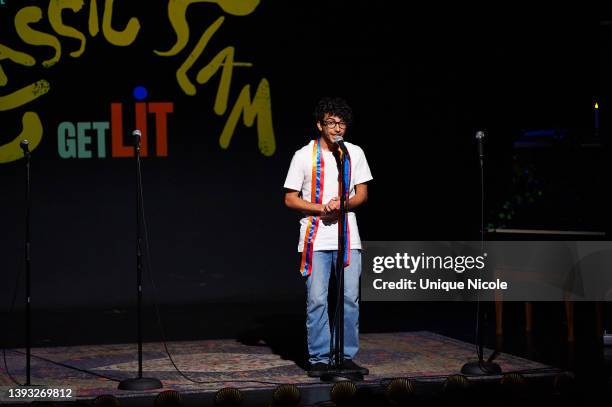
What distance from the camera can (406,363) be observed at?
19.6ft

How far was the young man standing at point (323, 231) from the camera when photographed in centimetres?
546

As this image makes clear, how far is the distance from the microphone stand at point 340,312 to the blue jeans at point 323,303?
8 cm

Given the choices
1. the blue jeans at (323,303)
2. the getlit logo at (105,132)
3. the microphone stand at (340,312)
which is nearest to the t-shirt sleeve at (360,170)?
the microphone stand at (340,312)

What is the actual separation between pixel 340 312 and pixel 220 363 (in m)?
1.19

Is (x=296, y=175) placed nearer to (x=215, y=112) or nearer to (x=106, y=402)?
(x=106, y=402)

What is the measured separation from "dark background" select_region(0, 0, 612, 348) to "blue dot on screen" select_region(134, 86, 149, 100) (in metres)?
0.06

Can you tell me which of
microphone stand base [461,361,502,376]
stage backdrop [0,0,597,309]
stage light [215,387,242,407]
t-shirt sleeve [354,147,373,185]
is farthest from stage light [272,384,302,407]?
stage backdrop [0,0,597,309]

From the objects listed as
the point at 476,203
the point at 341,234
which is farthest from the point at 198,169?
the point at 341,234

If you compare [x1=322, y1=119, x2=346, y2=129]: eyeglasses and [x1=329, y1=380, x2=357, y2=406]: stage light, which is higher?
[x1=322, y1=119, x2=346, y2=129]: eyeglasses

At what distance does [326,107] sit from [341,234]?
0.72 metres

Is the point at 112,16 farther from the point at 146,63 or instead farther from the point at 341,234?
the point at 341,234

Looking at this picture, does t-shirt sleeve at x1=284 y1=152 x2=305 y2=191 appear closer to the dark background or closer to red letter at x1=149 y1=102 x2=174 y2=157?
the dark background

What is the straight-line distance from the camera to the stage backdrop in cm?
884

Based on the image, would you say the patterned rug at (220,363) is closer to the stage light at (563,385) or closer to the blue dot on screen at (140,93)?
the stage light at (563,385)
